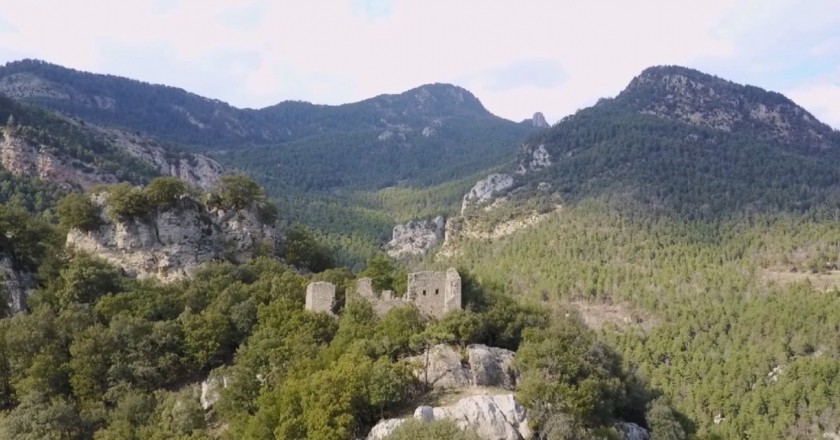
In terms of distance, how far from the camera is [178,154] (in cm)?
19175

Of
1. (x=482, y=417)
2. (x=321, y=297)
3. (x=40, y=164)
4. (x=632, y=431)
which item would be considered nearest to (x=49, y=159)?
(x=40, y=164)

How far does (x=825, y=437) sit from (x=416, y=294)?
60.3m

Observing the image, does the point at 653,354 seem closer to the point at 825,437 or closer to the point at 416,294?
the point at 825,437

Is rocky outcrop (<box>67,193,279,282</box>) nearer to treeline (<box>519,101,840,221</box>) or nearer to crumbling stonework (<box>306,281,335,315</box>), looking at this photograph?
crumbling stonework (<box>306,281,335,315</box>)

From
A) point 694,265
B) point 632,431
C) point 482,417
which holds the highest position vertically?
point 694,265

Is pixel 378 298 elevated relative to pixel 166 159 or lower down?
lower down

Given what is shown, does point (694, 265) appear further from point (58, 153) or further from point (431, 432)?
point (58, 153)

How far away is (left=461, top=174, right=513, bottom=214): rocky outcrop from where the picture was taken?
620ft

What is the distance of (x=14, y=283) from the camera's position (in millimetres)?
58344

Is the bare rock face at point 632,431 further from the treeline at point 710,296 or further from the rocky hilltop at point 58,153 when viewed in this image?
the rocky hilltop at point 58,153

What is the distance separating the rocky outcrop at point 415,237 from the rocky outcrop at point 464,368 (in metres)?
122

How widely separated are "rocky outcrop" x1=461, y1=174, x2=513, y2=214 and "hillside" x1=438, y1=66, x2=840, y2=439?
0.93m

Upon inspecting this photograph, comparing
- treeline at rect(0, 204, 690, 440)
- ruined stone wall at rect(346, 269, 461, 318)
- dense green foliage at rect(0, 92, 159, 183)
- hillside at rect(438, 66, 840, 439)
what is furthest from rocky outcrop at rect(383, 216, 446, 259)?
ruined stone wall at rect(346, 269, 461, 318)

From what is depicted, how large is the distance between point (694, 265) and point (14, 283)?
Result: 4320 inches
